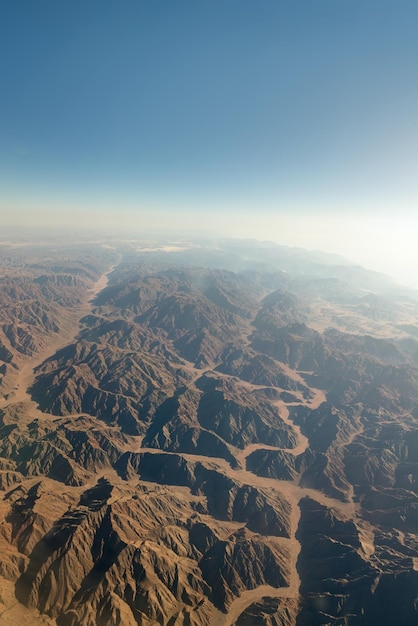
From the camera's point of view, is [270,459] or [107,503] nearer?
[107,503]

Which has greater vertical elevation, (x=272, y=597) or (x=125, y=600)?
(x=125, y=600)

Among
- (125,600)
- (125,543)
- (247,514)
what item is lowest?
(247,514)

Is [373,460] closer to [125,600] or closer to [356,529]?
[356,529]

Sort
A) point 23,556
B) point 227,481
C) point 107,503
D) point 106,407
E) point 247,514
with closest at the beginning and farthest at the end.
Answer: point 23,556 < point 107,503 < point 247,514 < point 227,481 < point 106,407

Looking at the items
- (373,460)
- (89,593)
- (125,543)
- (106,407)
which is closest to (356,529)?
(373,460)

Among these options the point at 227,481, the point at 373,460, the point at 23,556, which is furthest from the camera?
the point at 373,460

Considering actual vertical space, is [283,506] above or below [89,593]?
below

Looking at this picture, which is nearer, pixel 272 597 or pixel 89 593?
pixel 89 593

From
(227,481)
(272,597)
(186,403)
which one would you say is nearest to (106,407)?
(186,403)

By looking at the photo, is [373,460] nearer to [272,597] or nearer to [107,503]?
[272,597]
